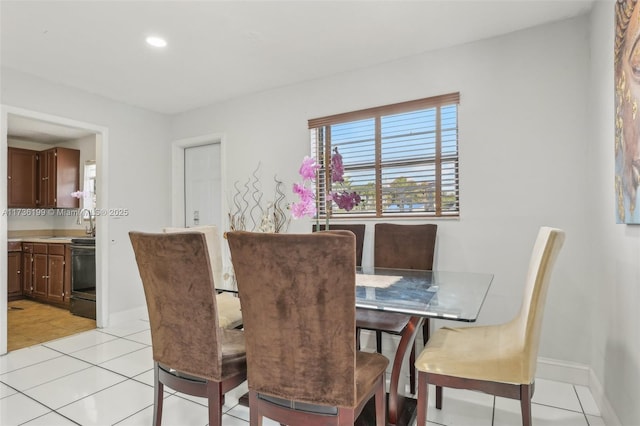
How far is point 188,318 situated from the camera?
149 centimetres

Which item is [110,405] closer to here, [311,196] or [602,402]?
[311,196]

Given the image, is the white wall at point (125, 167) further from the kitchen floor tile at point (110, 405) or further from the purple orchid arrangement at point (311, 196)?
the purple orchid arrangement at point (311, 196)

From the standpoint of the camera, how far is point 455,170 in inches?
109

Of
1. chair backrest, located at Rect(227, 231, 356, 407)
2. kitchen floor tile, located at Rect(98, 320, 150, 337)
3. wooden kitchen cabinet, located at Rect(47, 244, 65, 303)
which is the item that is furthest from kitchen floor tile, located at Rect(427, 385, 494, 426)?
wooden kitchen cabinet, located at Rect(47, 244, 65, 303)

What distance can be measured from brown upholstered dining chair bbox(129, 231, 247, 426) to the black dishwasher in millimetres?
3171

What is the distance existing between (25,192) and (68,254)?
163 centimetres

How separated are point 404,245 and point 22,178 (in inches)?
224

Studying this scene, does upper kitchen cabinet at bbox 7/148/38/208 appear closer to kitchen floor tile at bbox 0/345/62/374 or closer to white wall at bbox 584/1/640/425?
kitchen floor tile at bbox 0/345/62/374

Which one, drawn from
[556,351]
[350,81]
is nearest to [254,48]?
[350,81]

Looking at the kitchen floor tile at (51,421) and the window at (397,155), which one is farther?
the window at (397,155)

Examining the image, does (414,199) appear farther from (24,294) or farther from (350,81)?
(24,294)

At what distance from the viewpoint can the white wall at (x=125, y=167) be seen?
348 centimetres

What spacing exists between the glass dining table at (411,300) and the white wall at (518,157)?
1.51 ft

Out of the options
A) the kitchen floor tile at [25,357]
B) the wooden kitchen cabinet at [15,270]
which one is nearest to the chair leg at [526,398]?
the kitchen floor tile at [25,357]
